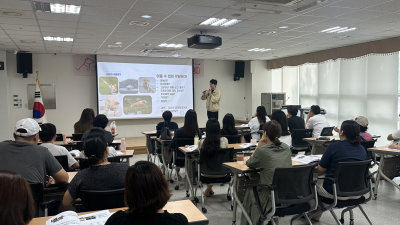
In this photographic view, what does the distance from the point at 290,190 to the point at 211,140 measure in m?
1.36

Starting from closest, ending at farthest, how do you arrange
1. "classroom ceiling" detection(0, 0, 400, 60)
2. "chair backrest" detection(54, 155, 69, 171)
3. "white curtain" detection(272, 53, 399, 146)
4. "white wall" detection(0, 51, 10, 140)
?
1. "chair backrest" detection(54, 155, 69, 171)
2. "classroom ceiling" detection(0, 0, 400, 60)
3. "white curtain" detection(272, 53, 399, 146)
4. "white wall" detection(0, 51, 10, 140)

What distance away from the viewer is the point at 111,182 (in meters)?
2.11

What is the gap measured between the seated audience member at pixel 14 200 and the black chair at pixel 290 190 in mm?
1872

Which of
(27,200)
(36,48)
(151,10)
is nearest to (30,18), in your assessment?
(151,10)

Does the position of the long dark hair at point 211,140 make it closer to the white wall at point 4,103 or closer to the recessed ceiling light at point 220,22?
the recessed ceiling light at point 220,22

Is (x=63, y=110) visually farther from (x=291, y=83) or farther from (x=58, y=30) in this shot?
(x=291, y=83)

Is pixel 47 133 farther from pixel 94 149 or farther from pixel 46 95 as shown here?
pixel 46 95

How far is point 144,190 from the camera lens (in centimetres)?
135

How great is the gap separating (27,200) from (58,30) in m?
5.30

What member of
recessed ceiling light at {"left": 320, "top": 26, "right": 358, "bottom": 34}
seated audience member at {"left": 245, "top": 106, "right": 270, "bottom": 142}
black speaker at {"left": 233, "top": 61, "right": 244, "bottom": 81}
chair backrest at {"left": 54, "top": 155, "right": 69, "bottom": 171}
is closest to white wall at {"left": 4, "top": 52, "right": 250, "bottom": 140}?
black speaker at {"left": 233, "top": 61, "right": 244, "bottom": 81}

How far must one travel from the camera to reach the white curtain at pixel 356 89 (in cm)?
732

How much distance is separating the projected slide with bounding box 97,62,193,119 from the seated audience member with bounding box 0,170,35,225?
27.9 feet

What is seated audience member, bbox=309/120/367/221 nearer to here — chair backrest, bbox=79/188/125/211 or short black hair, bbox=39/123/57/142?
chair backrest, bbox=79/188/125/211

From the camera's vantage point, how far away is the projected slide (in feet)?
31.1
